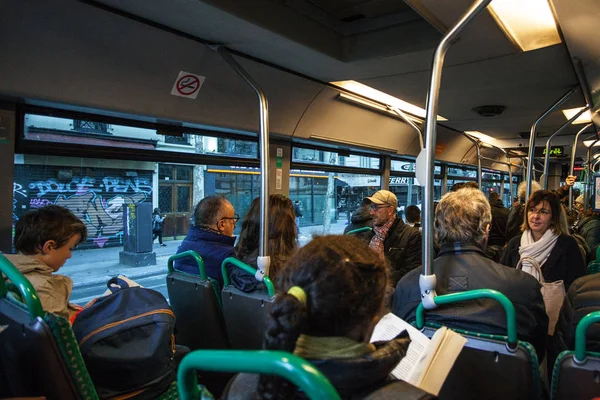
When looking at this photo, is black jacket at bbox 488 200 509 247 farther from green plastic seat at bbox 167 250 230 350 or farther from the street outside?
green plastic seat at bbox 167 250 230 350

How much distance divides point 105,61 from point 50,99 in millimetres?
375

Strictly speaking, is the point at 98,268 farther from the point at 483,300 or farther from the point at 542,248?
the point at 542,248

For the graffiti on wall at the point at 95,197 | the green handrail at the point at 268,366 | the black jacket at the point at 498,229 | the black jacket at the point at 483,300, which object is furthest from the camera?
the black jacket at the point at 498,229

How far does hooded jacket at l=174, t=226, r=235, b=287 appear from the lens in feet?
8.62

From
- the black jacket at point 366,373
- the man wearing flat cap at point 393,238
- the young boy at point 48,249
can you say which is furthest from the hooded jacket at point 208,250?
the black jacket at point 366,373

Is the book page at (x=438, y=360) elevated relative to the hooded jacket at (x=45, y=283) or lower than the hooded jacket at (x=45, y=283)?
lower

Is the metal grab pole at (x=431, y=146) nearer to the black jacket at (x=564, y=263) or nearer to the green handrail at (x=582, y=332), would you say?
the green handrail at (x=582, y=332)

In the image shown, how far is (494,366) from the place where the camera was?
1.35 metres

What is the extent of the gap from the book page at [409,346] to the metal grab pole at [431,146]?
30 centimetres

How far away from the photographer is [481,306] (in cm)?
149

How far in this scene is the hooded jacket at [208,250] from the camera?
8.62ft

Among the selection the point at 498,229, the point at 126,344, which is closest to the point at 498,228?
the point at 498,229

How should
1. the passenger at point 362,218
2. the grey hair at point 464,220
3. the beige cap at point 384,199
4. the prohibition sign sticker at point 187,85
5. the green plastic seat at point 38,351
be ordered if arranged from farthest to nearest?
the passenger at point 362,218 → the beige cap at point 384,199 → the prohibition sign sticker at point 187,85 → the grey hair at point 464,220 → the green plastic seat at point 38,351

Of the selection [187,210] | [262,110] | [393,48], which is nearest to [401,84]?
[393,48]
